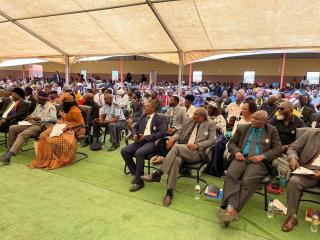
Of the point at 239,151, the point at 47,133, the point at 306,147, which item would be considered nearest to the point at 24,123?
the point at 47,133

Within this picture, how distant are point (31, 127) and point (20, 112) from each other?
729mm

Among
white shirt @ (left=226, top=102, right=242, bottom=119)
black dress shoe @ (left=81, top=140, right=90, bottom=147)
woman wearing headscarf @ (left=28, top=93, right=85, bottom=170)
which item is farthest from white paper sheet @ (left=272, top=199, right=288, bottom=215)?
black dress shoe @ (left=81, top=140, right=90, bottom=147)

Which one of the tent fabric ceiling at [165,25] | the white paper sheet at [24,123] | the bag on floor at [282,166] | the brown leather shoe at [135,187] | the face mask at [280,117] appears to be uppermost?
the tent fabric ceiling at [165,25]

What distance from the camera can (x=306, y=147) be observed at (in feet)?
10.5

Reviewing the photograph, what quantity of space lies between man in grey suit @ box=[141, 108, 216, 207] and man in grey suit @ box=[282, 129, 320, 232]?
3.49 ft

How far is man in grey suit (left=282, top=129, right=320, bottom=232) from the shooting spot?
9.11ft

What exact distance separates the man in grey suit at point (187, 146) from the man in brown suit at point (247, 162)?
16.0 inches

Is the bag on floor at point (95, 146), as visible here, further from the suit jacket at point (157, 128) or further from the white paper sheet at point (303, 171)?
the white paper sheet at point (303, 171)

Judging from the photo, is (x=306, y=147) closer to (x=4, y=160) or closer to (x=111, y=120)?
(x=111, y=120)

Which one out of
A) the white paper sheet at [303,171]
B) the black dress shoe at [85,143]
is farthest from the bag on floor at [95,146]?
the white paper sheet at [303,171]

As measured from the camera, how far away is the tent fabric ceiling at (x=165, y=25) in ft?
15.6

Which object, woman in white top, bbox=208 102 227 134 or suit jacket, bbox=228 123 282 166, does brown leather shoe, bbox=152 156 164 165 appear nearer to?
woman in white top, bbox=208 102 227 134

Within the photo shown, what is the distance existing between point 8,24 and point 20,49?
6.96 feet

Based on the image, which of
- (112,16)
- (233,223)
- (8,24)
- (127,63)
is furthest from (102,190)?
(127,63)
